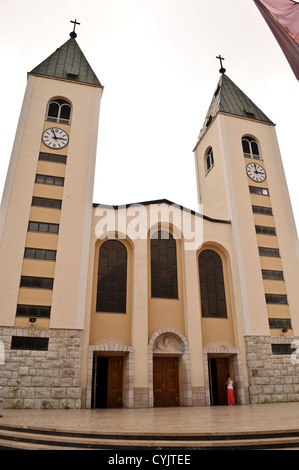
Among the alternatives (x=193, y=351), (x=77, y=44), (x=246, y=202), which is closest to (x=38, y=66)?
(x=77, y=44)

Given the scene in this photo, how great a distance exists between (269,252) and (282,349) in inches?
220

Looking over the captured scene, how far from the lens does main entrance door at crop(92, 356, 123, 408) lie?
15656 millimetres

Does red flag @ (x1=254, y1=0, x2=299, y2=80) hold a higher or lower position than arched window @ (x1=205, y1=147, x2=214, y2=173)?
lower

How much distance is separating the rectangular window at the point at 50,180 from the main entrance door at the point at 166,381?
10701mm

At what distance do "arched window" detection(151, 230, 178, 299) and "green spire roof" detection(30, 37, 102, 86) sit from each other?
1121cm

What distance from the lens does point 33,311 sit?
1500 cm

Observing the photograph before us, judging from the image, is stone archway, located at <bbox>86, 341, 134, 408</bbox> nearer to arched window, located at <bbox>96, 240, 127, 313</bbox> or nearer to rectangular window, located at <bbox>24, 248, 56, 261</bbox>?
arched window, located at <bbox>96, 240, 127, 313</bbox>

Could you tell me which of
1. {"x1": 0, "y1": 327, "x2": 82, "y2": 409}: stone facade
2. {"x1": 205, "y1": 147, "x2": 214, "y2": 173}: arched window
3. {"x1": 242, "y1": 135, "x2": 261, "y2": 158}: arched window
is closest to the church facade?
{"x1": 0, "y1": 327, "x2": 82, "y2": 409}: stone facade

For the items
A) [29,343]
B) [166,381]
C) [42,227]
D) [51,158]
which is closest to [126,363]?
[166,381]

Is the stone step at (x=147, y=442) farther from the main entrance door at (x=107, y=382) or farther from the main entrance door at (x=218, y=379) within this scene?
the main entrance door at (x=218, y=379)

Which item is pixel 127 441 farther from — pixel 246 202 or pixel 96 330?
pixel 246 202

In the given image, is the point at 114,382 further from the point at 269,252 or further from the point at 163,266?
the point at 269,252
